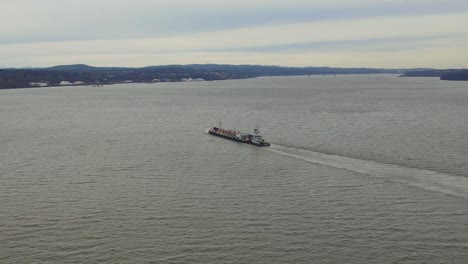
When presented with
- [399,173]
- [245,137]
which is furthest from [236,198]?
[245,137]

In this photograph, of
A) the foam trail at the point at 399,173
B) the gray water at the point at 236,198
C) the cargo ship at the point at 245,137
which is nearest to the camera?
the gray water at the point at 236,198

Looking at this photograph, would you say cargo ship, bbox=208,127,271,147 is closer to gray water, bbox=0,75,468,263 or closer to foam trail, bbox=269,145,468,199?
gray water, bbox=0,75,468,263

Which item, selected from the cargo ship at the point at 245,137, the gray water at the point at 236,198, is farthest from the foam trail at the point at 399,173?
the cargo ship at the point at 245,137

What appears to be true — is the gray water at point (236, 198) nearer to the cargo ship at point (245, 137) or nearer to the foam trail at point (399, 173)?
the foam trail at point (399, 173)

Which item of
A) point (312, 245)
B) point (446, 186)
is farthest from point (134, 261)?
point (446, 186)

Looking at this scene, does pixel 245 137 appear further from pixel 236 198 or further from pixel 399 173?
pixel 236 198

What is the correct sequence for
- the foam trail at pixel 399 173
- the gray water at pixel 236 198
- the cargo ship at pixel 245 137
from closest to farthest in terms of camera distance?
the gray water at pixel 236 198
the foam trail at pixel 399 173
the cargo ship at pixel 245 137

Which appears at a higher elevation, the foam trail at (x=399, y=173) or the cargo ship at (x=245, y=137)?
the cargo ship at (x=245, y=137)

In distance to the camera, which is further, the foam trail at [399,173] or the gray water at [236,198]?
the foam trail at [399,173]
